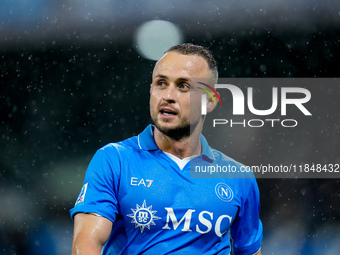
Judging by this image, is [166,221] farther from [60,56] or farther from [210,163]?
[60,56]

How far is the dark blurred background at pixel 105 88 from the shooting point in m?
7.19

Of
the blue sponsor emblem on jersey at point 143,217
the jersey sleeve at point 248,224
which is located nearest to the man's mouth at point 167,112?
the blue sponsor emblem on jersey at point 143,217

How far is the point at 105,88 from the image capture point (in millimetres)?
7742

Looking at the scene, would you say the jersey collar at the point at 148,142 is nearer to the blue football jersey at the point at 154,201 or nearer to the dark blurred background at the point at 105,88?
the blue football jersey at the point at 154,201

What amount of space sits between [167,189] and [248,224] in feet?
1.77

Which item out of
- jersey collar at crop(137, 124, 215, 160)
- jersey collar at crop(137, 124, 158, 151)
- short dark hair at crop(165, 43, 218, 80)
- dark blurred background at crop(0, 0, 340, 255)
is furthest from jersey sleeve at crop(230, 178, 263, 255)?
dark blurred background at crop(0, 0, 340, 255)

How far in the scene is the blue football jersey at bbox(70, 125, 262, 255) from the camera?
194 centimetres

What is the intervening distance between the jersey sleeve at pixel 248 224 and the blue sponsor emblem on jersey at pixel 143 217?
0.51 meters

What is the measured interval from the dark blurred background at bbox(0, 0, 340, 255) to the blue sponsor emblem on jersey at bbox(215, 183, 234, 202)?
475 centimetres

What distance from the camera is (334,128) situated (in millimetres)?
8492

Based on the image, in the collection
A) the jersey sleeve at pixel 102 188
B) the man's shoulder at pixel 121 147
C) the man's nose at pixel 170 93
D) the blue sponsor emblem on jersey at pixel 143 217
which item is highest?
the man's nose at pixel 170 93

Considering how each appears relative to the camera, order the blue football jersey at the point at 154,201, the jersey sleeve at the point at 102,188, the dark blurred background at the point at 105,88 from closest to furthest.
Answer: the jersey sleeve at the point at 102,188 < the blue football jersey at the point at 154,201 < the dark blurred background at the point at 105,88

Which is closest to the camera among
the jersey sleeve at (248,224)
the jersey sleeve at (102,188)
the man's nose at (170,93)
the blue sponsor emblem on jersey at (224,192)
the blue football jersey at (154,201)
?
the jersey sleeve at (102,188)

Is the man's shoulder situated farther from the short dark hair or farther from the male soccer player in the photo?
the short dark hair
